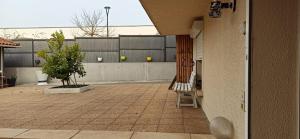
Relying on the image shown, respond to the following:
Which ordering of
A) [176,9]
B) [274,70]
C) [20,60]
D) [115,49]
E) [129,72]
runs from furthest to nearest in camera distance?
[20,60]
[115,49]
[129,72]
[176,9]
[274,70]

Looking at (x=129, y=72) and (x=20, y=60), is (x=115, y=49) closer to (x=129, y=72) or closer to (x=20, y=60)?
(x=129, y=72)

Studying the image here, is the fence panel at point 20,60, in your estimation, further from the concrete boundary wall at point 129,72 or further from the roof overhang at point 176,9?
the roof overhang at point 176,9

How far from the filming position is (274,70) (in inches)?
98.3

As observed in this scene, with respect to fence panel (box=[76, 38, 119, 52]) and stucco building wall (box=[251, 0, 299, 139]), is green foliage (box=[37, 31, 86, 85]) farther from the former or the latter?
stucco building wall (box=[251, 0, 299, 139])

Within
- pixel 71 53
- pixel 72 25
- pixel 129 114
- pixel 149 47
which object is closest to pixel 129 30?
pixel 72 25

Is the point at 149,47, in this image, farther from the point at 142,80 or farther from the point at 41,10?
the point at 41,10

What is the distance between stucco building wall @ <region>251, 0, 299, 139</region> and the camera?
245 centimetres

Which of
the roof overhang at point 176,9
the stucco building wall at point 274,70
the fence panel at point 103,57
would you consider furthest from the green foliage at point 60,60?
the stucco building wall at point 274,70

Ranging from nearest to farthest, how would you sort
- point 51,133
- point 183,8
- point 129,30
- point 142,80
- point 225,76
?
point 225,76 < point 51,133 < point 183,8 < point 142,80 < point 129,30

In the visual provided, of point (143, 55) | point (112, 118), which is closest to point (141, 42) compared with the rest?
point (143, 55)

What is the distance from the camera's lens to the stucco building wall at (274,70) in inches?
96.4

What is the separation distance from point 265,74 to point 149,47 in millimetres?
16368

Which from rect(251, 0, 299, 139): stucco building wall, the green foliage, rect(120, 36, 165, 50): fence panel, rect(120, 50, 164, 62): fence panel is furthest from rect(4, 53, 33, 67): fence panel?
rect(251, 0, 299, 139): stucco building wall

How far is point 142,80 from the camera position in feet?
60.7
